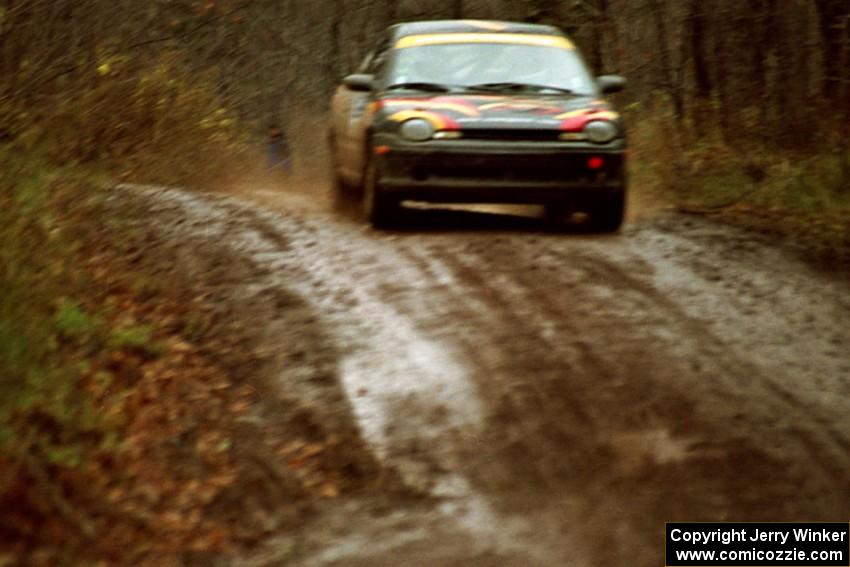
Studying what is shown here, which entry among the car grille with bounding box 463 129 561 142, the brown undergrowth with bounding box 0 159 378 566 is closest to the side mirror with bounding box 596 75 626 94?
the car grille with bounding box 463 129 561 142

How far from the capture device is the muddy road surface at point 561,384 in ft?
18.9

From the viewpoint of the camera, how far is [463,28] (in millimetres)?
11852

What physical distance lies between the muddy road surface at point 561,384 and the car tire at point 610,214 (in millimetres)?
256

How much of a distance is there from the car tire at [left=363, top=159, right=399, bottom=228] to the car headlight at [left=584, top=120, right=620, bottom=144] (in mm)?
1606

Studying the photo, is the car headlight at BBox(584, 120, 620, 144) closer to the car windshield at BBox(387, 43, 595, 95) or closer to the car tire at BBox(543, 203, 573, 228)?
the car windshield at BBox(387, 43, 595, 95)

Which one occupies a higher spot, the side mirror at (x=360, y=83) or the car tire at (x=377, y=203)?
the side mirror at (x=360, y=83)

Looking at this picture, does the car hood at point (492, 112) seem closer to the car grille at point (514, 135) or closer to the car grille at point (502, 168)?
the car grille at point (514, 135)

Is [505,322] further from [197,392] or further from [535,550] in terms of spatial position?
[535,550]

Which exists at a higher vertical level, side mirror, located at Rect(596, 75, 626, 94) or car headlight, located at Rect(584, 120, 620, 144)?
side mirror, located at Rect(596, 75, 626, 94)

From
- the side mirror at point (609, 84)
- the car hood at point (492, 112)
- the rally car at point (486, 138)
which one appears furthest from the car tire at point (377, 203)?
the side mirror at point (609, 84)

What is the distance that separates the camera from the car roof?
11805 mm

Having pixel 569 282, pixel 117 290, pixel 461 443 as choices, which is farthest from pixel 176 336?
pixel 569 282

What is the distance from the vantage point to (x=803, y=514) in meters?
5.69

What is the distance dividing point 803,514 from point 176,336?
3.87m
